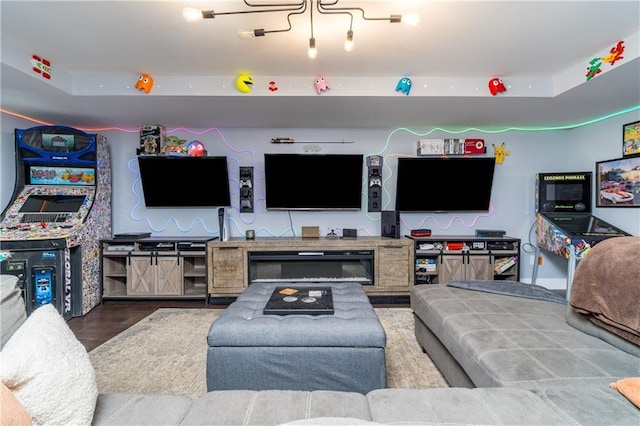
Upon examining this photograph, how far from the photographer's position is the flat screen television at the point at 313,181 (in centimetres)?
370

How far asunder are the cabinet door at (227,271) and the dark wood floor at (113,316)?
0.23 meters

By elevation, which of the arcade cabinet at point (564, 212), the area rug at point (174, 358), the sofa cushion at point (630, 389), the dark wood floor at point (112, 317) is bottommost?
the dark wood floor at point (112, 317)

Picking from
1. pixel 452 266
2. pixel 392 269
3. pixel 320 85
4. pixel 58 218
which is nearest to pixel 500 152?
pixel 452 266

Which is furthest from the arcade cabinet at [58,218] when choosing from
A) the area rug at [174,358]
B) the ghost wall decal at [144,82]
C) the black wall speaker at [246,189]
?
the black wall speaker at [246,189]

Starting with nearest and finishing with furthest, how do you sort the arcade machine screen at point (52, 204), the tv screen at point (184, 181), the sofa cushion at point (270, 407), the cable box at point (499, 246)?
1. the sofa cushion at point (270, 407)
2. the arcade machine screen at point (52, 204)
3. the cable box at point (499, 246)
4. the tv screen at point (184, 181)

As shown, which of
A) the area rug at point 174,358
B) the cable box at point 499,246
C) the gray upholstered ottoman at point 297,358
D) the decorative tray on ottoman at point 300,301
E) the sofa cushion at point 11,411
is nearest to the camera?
the sofa cushion at point 11,411

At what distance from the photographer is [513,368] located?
1.19m

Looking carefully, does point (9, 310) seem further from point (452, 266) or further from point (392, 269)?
point (452, 266)

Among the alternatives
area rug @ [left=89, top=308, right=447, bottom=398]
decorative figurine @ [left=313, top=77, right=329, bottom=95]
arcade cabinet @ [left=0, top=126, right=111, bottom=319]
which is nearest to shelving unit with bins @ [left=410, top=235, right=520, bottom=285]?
area rug @ [left=89, top=308, right=447, bottom=398]

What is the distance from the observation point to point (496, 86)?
273 centimetres

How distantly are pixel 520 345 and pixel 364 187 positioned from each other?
276 centimetres

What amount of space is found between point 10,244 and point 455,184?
15.8ft

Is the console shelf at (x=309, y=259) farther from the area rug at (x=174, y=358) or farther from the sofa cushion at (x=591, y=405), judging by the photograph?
the sofa cushion at (x=591, y=405)

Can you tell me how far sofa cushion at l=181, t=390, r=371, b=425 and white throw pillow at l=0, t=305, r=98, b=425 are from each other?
11.8 inches
